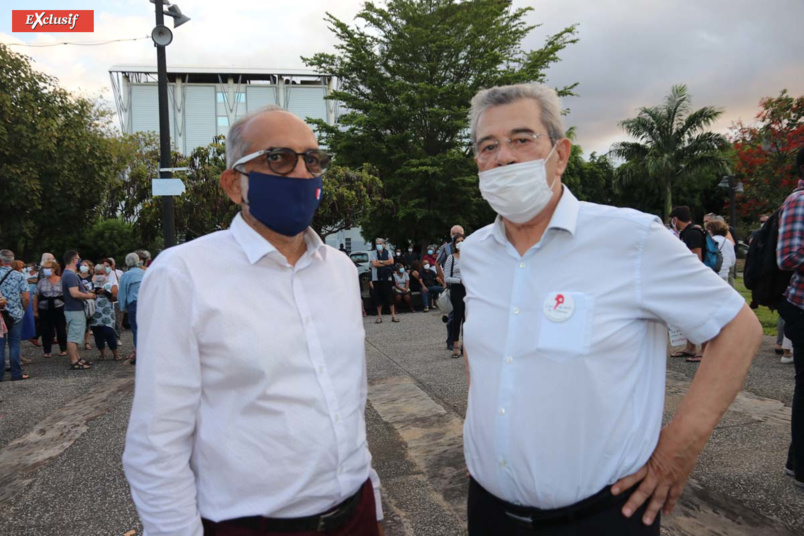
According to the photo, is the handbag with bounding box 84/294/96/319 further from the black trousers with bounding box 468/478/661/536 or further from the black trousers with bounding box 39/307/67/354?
the black trousers with bounding box 468/478/661/536

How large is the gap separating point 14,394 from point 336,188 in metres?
12.5

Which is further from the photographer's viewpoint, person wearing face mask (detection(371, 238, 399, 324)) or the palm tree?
the palm tree

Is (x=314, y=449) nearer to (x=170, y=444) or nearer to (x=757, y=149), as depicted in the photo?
(x=170, y=444)

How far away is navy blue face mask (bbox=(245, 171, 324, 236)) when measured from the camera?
1.73 m

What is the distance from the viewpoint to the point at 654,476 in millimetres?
1567

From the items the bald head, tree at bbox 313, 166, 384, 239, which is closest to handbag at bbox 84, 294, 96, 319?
the bald head

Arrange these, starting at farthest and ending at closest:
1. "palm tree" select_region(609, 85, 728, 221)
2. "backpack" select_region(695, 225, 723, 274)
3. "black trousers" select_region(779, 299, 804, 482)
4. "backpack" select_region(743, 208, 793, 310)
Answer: "palm tree" select_region(609, 85, 728, 221) < "backpack" select_region(695, 225, 723, 274) < "backpack" select_region(743, 208, 793, 310) < "black trousers" select_region(779, 299, 804, 482)

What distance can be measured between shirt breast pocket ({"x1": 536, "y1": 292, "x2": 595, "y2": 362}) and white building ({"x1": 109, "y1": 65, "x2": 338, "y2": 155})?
5662 centimetres

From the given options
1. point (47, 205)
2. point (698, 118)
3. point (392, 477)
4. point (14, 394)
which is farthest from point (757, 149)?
point (47, 205)

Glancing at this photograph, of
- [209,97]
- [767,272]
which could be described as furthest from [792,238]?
[209,97]

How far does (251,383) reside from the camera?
1526mm

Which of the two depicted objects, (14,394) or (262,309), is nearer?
(262,309)

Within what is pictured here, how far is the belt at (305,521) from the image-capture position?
153 cm

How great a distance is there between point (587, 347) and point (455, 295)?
673 cm
